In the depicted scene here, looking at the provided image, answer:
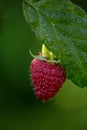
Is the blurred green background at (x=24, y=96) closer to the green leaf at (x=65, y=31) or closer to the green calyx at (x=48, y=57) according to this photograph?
the green calyx at (x=48, y=57)

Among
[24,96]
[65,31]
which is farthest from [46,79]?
[24,96]

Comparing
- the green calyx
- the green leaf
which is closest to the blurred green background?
the green calyx

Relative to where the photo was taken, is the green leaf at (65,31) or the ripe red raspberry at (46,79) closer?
the green leaf at (65,31)

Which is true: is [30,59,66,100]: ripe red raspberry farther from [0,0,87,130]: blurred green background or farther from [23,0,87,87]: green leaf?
[0,0,87,130]: blurred green background

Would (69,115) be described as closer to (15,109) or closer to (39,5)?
(15,109)

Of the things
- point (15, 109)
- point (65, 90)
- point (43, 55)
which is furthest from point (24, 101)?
point (43, 55)

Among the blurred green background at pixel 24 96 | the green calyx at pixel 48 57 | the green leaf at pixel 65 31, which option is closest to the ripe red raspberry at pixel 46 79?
the green calyx at pixel 48 57

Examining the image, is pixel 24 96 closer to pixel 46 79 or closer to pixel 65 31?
pixel 46 79

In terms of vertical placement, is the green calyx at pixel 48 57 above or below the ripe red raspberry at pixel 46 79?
above
